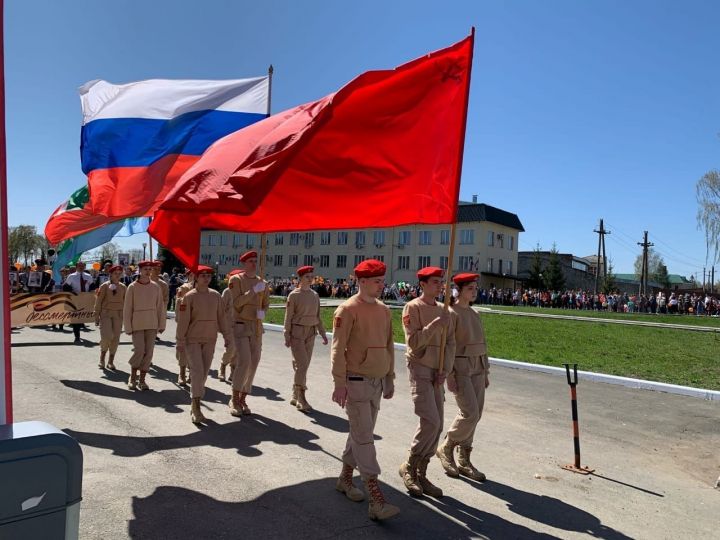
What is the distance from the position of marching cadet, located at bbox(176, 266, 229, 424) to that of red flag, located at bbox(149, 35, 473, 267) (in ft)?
4.06

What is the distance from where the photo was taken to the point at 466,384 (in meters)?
5.81

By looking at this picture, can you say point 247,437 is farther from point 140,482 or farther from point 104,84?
point 104,84

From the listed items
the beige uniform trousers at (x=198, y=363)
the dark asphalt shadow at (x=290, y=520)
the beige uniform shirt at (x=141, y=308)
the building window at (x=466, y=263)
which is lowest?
the dark asphalt shadow at (x=290, y=520)

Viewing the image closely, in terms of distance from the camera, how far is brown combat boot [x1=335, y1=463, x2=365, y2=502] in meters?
4.98

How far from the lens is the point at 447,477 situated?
5.76 meters

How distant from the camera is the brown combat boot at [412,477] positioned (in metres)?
5.14

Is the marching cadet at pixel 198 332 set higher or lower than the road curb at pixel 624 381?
higher

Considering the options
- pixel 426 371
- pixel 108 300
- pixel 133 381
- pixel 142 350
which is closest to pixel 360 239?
pixel 108 300

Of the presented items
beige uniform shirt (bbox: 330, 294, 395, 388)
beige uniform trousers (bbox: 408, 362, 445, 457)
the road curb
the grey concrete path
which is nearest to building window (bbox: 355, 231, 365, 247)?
the road curb

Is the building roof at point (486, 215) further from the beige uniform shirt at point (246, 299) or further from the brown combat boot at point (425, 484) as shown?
the brown combat boot at point (425, 484)

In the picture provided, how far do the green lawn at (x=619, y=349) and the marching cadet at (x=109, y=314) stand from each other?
868 cm

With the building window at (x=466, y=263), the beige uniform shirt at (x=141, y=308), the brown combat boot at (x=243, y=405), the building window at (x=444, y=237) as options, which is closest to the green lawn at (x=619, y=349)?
the brown combat boot at (x=243, y=405)

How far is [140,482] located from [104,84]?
25.1ft

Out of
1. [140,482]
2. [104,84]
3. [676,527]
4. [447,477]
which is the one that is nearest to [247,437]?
[140,482]
